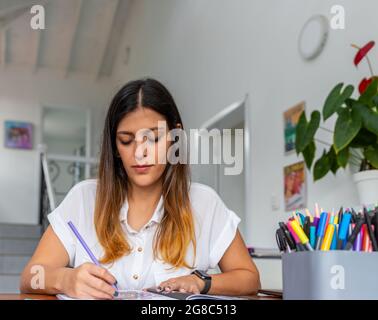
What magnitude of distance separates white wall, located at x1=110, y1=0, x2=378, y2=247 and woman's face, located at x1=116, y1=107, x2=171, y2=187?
4.07 ft

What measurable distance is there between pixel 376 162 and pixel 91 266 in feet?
4.22

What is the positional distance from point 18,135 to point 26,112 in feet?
1.08

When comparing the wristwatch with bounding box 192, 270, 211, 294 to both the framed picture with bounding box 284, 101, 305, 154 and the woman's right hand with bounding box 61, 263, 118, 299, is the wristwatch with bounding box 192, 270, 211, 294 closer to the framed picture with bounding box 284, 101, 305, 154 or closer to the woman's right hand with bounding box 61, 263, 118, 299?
the woman's right hand with bounding box 61, 263, 118, 299

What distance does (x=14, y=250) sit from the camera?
4.75 m

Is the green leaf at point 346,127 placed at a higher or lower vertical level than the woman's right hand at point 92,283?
higher

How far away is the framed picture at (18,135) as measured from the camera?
261 inches

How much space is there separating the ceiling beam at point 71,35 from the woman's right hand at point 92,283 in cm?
537

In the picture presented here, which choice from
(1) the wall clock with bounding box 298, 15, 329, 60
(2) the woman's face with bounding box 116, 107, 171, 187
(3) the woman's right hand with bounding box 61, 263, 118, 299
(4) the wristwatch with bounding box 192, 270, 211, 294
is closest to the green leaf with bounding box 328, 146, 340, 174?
(1) the wall clock with bounding box 298, 15, 329, 60

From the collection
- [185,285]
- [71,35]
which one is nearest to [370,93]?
[185,285]

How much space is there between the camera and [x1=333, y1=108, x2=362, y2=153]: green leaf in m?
1.72

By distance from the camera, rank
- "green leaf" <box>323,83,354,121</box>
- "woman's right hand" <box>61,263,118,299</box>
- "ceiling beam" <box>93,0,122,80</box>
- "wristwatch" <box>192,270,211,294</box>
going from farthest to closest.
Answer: "ceiling beam" <box>93,0,122,80</box>
"green leaf" <box>323,83,354,121</box>
"wristwatch" <box>192,270,211,294</box>
"woman's right hand" <box>61,263,118,299</box>

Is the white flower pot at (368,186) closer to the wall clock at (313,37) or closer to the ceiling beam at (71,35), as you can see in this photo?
the wall clock at (313,37)

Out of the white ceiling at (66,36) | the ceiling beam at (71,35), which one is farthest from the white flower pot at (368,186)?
the ceiling beam at (71,35)

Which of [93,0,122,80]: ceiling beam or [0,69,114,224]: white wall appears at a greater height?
[93,0,122,80]: ceiling beam
